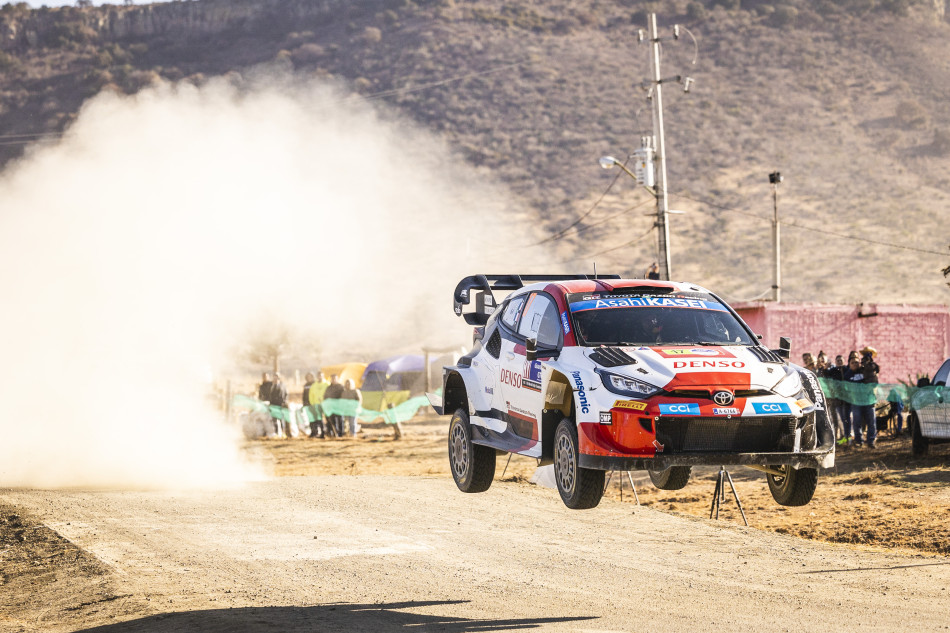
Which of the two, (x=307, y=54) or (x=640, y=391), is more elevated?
(x=307, y=54)

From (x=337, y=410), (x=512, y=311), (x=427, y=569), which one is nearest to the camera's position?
(x=512, y=311)

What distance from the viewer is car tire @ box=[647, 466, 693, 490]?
10.0 metres

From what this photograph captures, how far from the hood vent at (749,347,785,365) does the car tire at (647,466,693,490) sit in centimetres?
119

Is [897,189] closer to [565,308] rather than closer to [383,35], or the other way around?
[383,35]

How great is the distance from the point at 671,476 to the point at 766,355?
4.87 feet

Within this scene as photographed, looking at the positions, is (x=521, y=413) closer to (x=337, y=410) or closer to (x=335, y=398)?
(x=337, y=410)

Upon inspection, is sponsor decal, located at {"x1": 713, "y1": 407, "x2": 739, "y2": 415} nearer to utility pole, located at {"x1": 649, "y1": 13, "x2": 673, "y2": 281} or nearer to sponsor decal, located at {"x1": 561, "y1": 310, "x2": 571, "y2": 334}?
sponsor decal, located at {"x1": 561, "y1": 310, "x2": 571, "y2": 334}

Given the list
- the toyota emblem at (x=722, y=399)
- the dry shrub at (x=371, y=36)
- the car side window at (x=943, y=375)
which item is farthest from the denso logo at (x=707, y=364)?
the dry shrub at (x=371, y=36)

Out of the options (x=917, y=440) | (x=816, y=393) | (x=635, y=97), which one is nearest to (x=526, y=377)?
(x=816, y=393)

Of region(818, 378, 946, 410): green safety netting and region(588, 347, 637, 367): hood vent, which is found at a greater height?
region(588, 347, 637, 367): hood vent

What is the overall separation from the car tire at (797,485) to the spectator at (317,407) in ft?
103

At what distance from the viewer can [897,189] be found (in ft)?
324

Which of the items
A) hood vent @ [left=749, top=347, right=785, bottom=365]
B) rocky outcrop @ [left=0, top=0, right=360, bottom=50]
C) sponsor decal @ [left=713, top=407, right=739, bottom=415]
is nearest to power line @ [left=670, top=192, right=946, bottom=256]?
rocky outcrop @ [left=0, top=0, right=360, bottom=50]

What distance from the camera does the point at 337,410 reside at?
40.1 m
